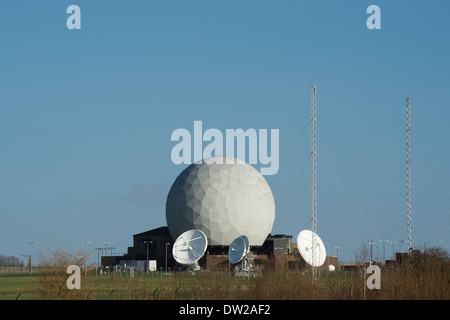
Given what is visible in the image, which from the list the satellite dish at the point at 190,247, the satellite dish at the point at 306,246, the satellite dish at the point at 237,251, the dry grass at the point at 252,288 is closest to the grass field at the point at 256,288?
the dry grass at the point at 252,288

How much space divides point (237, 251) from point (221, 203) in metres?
13.8

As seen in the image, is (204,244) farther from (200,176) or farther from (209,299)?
(209,299)

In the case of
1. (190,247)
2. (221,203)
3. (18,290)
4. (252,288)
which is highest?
(221,203)

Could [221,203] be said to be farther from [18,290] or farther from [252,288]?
[252,288]

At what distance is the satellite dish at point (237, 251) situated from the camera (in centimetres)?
7131

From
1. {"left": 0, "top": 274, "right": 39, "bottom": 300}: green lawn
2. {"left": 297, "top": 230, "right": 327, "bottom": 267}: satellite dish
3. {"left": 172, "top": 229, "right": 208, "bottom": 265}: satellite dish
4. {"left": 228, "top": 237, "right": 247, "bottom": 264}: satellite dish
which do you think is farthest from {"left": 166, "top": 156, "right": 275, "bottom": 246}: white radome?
{"left": 0, "top": 274, "right": 39, "bottom": 300}: green lawn

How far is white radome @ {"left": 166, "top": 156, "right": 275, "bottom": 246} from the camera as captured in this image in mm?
85688

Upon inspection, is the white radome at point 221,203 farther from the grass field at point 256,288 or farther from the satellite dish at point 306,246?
the grass field at point 256,288

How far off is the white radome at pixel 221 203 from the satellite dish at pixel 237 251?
12221mm

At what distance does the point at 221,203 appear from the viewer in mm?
85625

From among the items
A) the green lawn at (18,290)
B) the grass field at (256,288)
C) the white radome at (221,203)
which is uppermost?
the white radome at (221,203)

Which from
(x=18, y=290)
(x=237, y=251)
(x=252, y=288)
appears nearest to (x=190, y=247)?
(x=237, y=251)

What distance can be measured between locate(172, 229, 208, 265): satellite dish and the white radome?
10109 mm
